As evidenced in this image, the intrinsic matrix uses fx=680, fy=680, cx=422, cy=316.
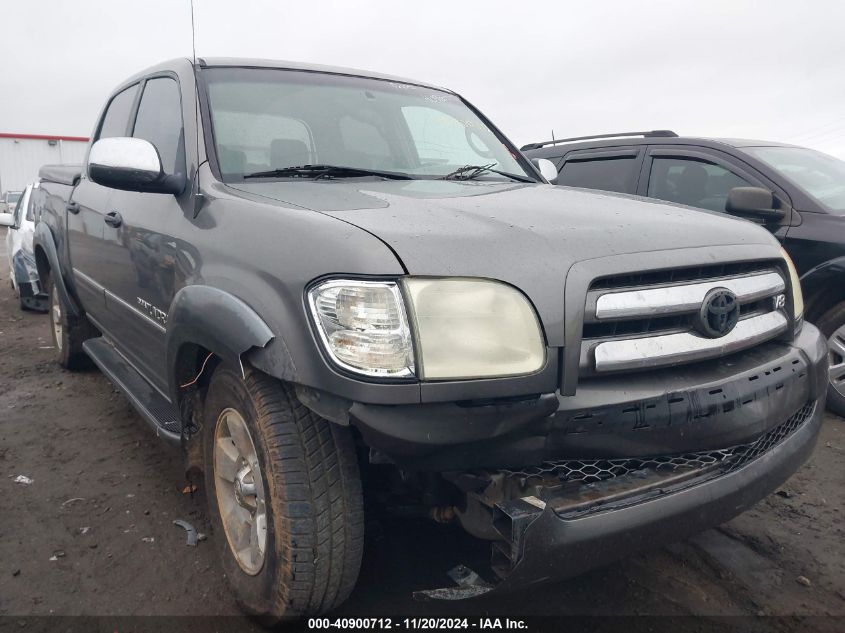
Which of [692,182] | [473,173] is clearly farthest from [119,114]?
[692,182]

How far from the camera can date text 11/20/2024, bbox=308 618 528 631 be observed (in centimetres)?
216

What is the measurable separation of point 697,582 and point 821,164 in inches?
147

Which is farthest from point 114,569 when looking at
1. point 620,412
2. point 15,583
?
point 620,412

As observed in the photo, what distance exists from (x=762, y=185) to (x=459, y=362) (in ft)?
12.2

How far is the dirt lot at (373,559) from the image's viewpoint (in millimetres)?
2285

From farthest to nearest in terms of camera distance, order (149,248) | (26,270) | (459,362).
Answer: (26,270)
(149,248)
(459,362)

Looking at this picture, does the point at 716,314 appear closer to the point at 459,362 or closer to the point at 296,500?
the point at 459,362

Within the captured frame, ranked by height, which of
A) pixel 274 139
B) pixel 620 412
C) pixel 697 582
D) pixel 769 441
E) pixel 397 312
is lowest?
pixel 697 582

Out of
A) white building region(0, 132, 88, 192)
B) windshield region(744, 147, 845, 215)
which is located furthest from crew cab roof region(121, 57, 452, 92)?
white building region(0, 132, 88, 192)

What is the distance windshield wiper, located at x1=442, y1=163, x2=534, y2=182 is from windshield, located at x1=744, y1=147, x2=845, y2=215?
2.42m

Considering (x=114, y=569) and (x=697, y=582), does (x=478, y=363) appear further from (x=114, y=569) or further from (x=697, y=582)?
(x=114, y=569)

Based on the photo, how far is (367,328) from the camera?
1.65 meters

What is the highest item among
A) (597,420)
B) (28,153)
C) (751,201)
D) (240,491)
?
(751,201)

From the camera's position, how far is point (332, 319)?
1.69 meters
